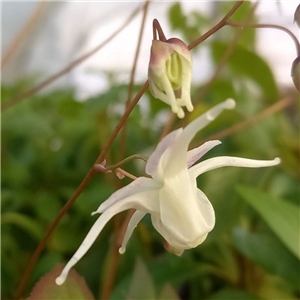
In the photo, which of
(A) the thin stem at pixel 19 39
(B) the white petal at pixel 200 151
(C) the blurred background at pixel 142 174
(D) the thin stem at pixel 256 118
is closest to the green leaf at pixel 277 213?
(C) the blurred background at pixel 142 174

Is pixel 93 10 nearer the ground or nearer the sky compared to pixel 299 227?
nearer the sky

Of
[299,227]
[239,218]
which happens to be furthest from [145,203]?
[239,218]

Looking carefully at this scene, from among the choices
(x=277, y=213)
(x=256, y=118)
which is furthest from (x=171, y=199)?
(x=256, y=118)

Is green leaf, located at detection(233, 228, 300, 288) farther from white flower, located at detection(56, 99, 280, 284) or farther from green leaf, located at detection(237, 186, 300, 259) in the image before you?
white flower, located at detection(56, 99, 280, 284)

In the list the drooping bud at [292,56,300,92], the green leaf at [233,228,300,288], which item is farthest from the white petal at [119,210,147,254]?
the green leaf at [233,228,300,288]

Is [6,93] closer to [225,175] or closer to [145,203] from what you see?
[225,175]

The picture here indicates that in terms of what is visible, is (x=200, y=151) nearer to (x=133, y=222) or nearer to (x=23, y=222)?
(x=133, y=222)
